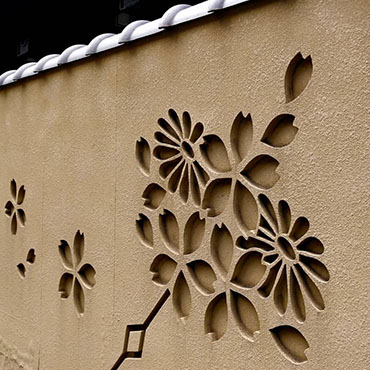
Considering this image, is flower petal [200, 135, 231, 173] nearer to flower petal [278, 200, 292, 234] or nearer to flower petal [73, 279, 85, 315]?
flower petal [278, 200, 292, 234]

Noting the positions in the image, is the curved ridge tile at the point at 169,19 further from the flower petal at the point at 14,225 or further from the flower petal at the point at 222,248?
the flower petal at the point at 14,225

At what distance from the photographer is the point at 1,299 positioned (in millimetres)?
5223

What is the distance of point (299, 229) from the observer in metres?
2.80

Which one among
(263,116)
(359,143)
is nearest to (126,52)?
(263,116)

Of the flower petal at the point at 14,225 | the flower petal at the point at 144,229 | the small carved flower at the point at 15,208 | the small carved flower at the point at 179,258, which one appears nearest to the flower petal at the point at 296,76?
the small carved flower at the point at 179,258

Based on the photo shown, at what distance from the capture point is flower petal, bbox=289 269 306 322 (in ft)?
9.10

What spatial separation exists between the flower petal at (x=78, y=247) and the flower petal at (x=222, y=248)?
51.4 inches

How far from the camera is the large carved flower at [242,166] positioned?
295 cm

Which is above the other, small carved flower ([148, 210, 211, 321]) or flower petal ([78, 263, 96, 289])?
small carved flower ([148, 210, 211, 321])

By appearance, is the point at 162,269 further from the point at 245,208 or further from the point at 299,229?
the point at 299,229

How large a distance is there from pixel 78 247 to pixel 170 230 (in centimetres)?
97

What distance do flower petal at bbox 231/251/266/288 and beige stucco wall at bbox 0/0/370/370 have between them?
10 mm

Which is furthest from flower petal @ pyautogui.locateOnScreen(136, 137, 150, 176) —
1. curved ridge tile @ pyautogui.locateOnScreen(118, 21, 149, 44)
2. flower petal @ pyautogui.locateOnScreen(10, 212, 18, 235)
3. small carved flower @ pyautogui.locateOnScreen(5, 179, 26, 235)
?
flower petal @ pyautogui.locateOnScreen(10, 212, 18, 235)

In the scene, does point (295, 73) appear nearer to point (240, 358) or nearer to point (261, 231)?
point (261, 231)
